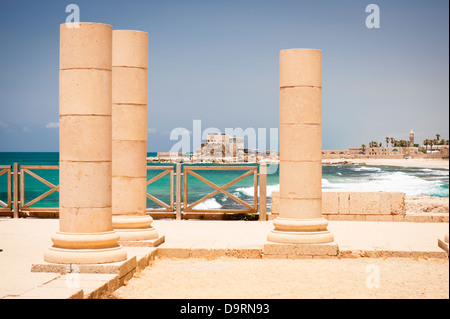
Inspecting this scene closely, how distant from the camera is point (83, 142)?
855 centimetres

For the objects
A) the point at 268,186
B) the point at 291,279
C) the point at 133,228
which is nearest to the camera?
the point at 291,279

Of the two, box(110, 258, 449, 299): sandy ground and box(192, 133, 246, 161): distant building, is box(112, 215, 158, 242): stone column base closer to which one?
box(110, 258, 449, 299): sandy ground

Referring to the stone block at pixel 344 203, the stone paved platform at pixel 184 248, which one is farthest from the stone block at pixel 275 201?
the stone block at pixel 344 203

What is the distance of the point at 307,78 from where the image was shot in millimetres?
10820

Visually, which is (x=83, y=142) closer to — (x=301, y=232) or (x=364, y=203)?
(x=301, y=232)

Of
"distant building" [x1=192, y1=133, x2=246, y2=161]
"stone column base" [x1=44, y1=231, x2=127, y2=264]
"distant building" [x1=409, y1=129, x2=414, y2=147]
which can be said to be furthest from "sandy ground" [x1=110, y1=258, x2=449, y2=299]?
"distant building" [x1=409, y1=129, x2=414, y2=147]

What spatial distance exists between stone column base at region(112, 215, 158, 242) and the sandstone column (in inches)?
87.7

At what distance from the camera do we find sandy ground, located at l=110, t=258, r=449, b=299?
8234 mm

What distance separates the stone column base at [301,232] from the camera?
10797 millimetres

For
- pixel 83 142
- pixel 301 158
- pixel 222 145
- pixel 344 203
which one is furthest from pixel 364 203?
pixel 222 145

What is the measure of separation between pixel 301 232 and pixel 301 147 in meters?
1.52
